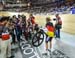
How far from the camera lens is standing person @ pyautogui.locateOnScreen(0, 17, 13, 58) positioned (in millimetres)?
1618

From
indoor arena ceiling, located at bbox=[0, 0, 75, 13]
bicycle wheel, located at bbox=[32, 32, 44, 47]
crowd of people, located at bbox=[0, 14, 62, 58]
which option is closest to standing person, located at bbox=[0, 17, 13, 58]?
crowd of people, located at bbox=[0, 14, 62, 58]

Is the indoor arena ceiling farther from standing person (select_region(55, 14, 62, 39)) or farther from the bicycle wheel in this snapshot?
the bicycle wheel

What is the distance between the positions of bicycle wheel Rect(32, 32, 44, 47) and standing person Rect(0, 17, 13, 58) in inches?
9.7

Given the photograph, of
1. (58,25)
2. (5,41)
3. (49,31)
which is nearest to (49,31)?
(49,31)

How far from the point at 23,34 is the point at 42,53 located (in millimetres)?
269

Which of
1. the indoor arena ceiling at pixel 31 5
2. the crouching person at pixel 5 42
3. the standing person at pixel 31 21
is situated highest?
the indoor arena ceiling at pixel 31 5

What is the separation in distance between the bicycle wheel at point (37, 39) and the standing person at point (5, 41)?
25 cm

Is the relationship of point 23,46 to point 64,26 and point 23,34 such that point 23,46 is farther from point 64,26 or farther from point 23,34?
point 64,26

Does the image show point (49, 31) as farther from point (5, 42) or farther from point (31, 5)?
point (5, 42)

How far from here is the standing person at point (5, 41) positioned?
63.7 inches

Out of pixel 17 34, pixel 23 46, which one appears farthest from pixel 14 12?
pixel 23 46

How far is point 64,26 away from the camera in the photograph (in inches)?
62.6

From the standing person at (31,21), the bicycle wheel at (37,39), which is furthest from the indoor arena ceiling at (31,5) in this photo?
the bicycle wheel at (37,39)

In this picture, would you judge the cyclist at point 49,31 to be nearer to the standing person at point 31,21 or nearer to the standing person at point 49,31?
the standing person at point 49,31
